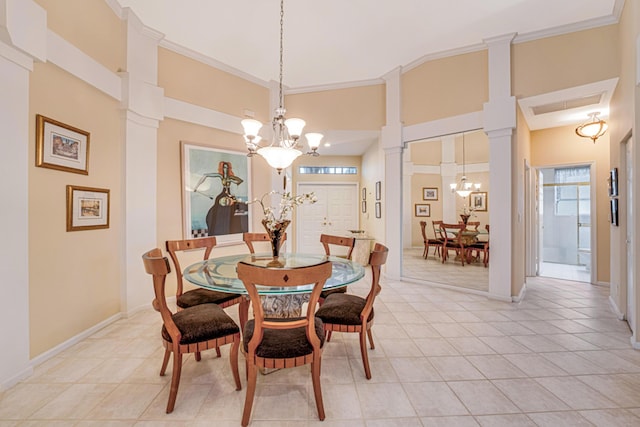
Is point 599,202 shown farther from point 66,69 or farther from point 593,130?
point 66,69

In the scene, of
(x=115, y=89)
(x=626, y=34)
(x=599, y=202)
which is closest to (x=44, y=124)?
(x=115, y=89)

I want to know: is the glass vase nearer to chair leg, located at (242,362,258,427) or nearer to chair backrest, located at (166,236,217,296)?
chair backrest, located at (166,236,217,296)

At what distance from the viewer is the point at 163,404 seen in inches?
67.5

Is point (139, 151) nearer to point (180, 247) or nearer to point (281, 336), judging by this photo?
point (180, 247)

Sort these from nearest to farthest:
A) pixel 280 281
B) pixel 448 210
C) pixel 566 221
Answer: pixel 280 281
pixel 448 210
pixel 566 221

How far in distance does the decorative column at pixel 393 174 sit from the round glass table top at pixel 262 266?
215 centimetres

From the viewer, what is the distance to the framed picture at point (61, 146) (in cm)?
217

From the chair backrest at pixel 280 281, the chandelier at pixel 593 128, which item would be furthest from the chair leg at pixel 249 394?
the chandelier at pixel 593 128

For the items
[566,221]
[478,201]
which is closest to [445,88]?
[478,201]

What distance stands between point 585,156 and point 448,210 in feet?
8.24

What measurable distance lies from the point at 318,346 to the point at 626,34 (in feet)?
13.5

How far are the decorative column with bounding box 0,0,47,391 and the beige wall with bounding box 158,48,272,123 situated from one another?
1.51 metres

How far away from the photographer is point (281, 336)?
5.49 ft

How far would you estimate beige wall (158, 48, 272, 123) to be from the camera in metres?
3.53
